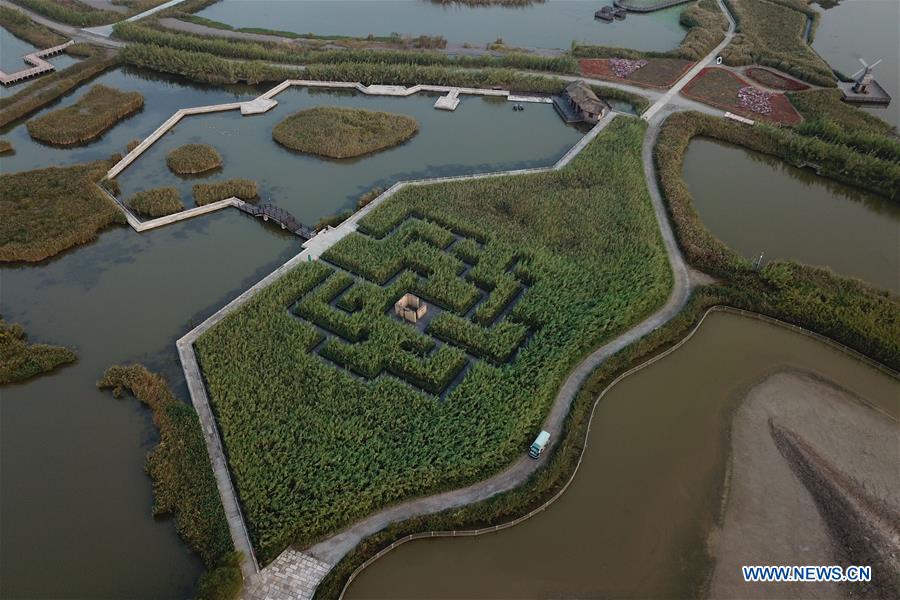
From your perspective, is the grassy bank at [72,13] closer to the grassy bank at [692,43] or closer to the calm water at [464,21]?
the calm water at [464,21]

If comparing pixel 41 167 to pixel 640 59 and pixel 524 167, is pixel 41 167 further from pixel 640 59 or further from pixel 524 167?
pixel 640 59

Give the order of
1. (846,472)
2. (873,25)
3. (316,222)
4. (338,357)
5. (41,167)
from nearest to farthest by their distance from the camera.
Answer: (846,472) → (338,357) → (316,222) → (41,167) → (873,25)

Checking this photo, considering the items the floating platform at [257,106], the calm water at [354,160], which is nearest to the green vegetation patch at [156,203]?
the calm water at [354,160]

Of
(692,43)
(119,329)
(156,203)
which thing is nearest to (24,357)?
(119,329)

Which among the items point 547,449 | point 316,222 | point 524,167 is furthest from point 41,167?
point 547,449

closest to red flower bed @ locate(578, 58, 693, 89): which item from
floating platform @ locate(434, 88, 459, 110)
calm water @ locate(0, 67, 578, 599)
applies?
calm water @ locate(0, 67, 578, 599)

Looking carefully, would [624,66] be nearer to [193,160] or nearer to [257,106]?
[257,106]
